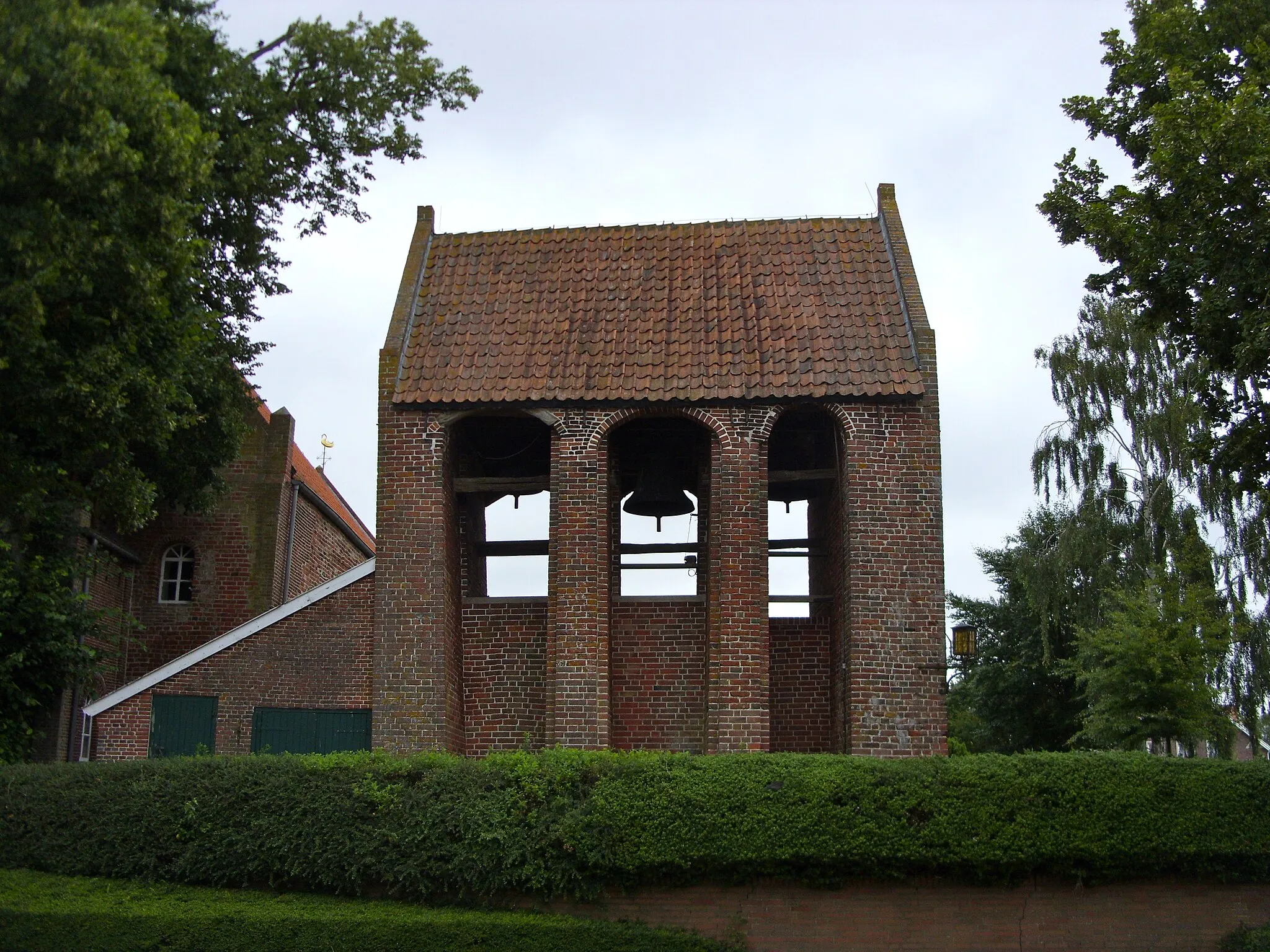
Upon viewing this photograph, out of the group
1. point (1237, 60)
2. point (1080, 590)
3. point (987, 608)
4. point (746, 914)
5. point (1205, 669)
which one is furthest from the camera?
point (987, 608)

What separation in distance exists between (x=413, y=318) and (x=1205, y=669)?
521 inches

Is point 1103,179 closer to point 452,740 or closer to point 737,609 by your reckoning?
point 737,609

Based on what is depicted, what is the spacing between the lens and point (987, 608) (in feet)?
102

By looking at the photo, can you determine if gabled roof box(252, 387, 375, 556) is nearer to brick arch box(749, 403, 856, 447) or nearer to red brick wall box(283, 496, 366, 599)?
red brick wall box(283, 496, 366, 599)

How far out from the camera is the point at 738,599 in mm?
17344

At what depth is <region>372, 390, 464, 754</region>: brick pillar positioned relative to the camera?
17.2 metres

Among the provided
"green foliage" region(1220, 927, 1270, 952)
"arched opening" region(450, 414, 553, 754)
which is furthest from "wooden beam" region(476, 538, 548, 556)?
"green foliage" region(1220, 927, 1270, 952)

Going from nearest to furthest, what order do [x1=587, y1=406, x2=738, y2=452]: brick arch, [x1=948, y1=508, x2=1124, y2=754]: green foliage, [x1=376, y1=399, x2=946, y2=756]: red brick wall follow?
[x1=376, y1=399, x2=946, y2=756]: red brick wall < [x1=587, y1=406, x2=738, y2=452]: brick arch < [x1=948, y1=508, x2=1124, y2=754]: green foliage

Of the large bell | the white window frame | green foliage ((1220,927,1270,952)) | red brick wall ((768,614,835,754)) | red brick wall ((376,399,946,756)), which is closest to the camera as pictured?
green foliage ((1220,927,1270,952))

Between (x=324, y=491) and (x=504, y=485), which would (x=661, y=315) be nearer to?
(x=504, y=485)

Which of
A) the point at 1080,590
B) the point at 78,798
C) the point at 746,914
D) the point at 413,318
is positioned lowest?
the point at 746,914

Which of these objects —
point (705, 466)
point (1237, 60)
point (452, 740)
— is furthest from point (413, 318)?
point (1237, 60)

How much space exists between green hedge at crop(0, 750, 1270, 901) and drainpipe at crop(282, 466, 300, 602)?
31.1 ft

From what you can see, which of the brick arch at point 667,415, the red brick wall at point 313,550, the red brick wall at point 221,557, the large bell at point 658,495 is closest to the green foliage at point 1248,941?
the brick arch at point 667,415
